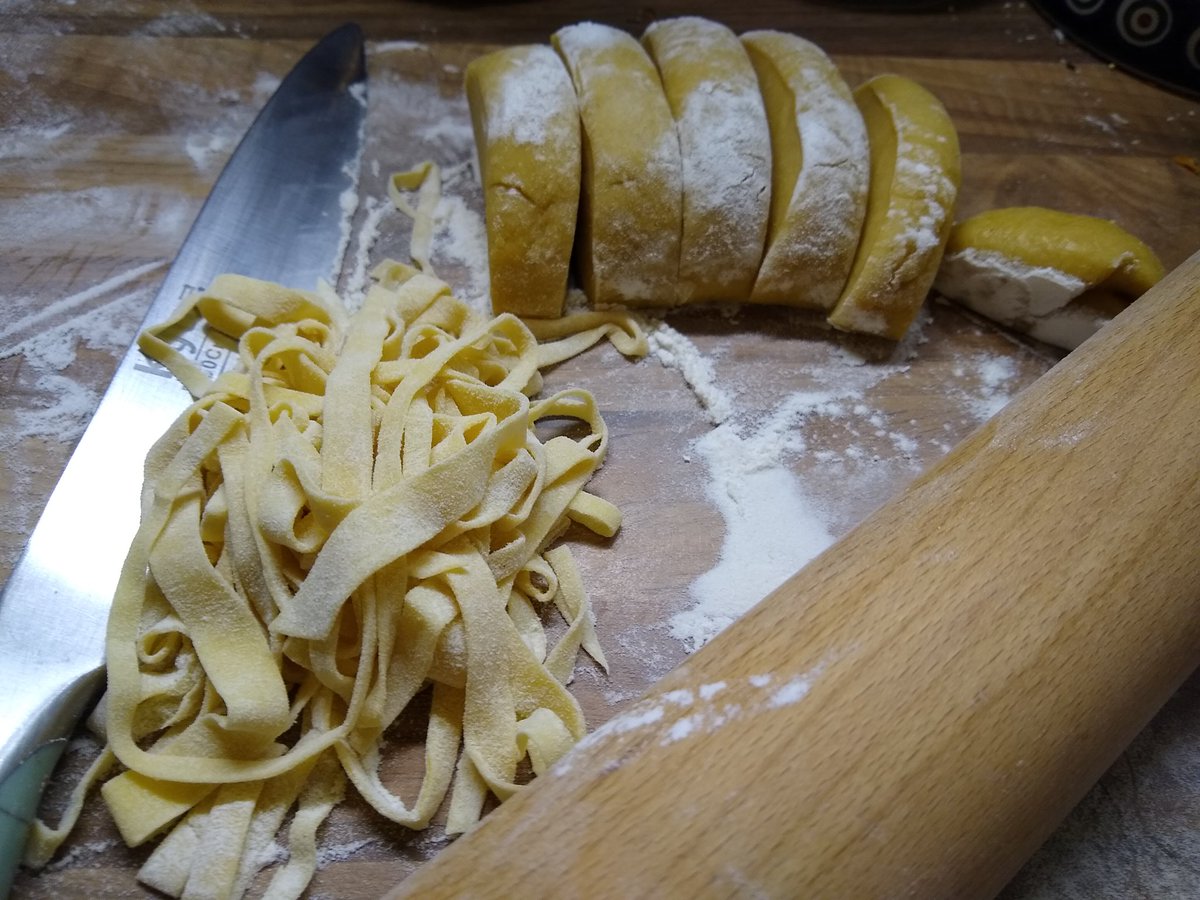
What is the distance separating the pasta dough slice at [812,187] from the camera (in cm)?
149

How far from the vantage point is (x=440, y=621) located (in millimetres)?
1123

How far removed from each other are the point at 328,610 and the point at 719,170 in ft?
2.95

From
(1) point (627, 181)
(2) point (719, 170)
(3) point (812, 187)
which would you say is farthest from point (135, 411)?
(3) point (812, 187)

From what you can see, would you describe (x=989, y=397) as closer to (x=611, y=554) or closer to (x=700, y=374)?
(x=700, y=374)

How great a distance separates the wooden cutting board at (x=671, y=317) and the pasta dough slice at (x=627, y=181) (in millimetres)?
119

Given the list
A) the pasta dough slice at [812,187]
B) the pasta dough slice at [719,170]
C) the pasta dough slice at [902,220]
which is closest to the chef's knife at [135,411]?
the pasta dough slice at [719,170]

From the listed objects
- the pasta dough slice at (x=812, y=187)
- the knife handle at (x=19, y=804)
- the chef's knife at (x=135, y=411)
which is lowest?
the knife handle at (x=19, y=804)

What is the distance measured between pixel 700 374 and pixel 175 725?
0.90 meters

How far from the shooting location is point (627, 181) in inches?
57.4

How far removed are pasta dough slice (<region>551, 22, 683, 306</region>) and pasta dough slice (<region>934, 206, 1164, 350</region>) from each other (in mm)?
512

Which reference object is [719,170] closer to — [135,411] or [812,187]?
[812,187]

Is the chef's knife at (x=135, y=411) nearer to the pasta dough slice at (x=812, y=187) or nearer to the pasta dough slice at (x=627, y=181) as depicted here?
the pasta dough slice at (x=627, y=181)

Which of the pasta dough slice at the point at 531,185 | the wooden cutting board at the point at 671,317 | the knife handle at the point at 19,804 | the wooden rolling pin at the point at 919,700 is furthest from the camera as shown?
the pasta dough slice at the point at 531,185

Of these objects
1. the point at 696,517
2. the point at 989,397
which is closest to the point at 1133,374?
the point at 989,397
